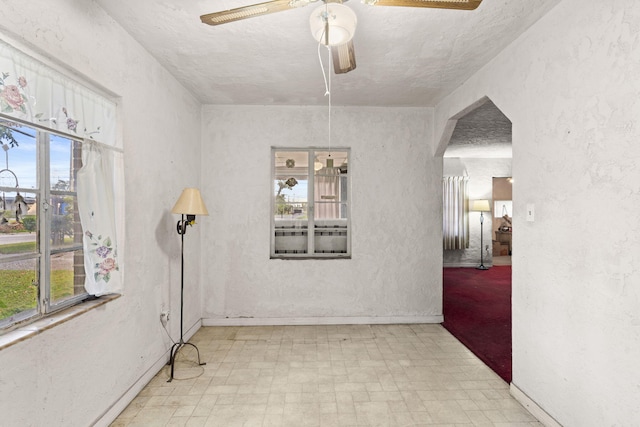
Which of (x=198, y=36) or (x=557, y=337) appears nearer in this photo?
(x=557, y=337)

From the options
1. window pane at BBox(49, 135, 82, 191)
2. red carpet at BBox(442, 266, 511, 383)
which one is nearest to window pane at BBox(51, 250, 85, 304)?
window pane at BBox(49, 135, 82, 191)

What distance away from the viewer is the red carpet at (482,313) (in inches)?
131

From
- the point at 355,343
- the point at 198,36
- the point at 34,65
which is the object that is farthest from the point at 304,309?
the point at 34,65

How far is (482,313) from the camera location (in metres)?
4.57

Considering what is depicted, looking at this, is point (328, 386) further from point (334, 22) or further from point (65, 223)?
point (334, 22)

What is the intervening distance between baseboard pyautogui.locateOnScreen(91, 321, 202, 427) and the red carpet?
298 centimetres

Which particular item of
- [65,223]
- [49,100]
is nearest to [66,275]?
[65,223]

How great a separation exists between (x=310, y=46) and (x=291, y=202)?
207 centimetres

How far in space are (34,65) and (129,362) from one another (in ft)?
6.64

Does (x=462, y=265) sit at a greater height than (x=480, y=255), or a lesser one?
lesser

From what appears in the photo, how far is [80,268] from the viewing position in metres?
2.14

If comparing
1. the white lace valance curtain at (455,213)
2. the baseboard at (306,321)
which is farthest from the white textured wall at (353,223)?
the white lace valance curtain at (455,213)

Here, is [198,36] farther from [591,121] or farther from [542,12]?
[591,121]

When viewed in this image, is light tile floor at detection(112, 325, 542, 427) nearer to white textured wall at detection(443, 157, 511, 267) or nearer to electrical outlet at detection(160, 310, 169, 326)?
electrical outlet at detection(160, 310, 169, 326)
